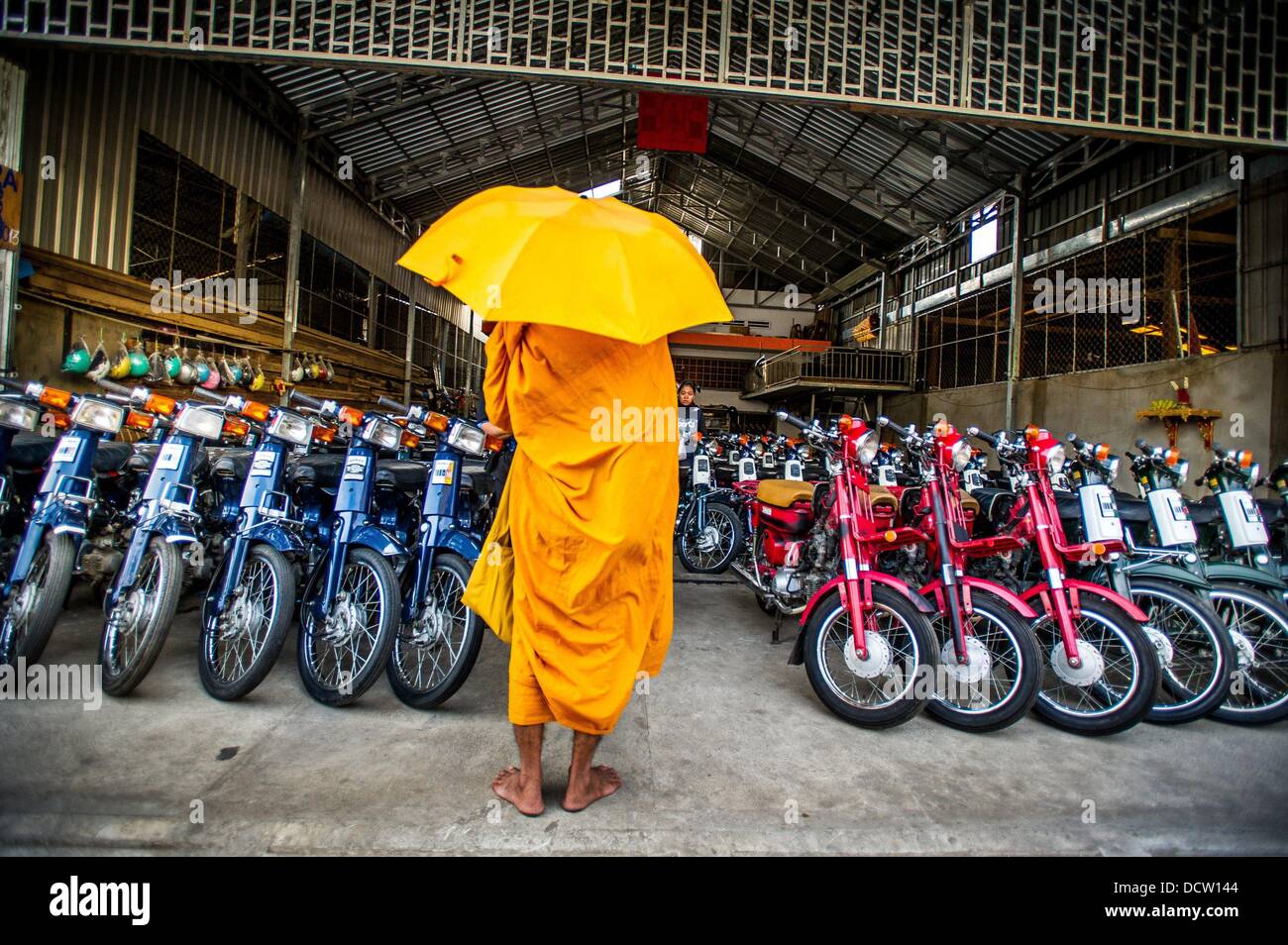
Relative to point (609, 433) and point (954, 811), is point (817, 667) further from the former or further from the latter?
point (609, 433)

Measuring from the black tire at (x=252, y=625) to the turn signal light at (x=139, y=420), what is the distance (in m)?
1.04

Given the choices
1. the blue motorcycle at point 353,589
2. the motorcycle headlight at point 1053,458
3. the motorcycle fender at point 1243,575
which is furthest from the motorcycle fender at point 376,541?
the motorcycle fender at point 1243,575

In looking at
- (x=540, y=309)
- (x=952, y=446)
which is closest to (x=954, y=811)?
(x=952, y=446)

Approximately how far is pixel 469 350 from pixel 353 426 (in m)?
18.3

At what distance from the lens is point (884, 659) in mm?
2725

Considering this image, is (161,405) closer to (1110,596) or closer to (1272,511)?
(1110,596)

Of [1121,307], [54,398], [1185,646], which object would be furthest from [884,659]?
[1121,307]

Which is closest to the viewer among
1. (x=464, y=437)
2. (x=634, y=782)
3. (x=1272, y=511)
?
(x=634, y=782)

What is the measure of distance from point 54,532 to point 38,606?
→ 31 cm

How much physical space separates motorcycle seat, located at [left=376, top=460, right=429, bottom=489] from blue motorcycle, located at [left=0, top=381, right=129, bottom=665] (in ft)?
3.88

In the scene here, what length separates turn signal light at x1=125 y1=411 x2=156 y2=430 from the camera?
322 centimetres

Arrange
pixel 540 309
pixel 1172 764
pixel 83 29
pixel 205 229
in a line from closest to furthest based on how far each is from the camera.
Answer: pixel 540 309 → pixel 1172 764 → pixel 83 29 → pixel 205 229

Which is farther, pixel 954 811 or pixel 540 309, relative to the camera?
pixel 954 811

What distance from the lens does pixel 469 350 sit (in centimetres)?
2048
